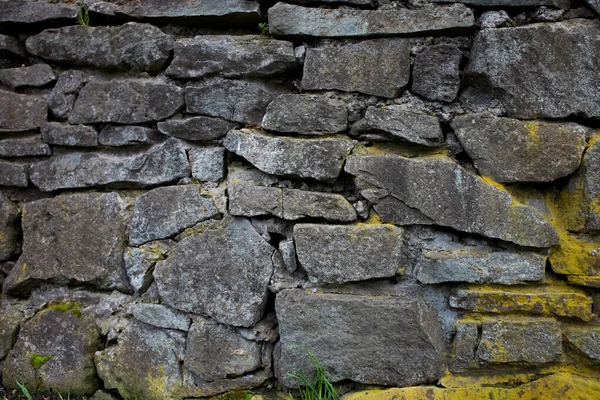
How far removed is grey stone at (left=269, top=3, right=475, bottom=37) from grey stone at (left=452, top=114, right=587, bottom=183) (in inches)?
16.7

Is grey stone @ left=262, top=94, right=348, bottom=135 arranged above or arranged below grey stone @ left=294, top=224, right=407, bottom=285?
above

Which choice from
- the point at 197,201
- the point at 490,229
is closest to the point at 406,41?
the point at 490,229

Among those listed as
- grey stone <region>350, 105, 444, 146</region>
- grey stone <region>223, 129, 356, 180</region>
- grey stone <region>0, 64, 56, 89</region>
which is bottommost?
grey stone <region>223, 129, 356, 180</region>

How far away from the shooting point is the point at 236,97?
2.22m

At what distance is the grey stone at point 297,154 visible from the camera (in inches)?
81.4

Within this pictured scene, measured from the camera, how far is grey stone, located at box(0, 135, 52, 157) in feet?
8.09

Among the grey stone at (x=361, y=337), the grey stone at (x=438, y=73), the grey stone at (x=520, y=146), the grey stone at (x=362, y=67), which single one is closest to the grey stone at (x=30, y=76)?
the grey stone at (x=362, y=67)

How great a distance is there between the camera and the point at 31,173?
2.49 m

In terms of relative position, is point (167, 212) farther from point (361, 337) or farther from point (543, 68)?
point (543, 68)

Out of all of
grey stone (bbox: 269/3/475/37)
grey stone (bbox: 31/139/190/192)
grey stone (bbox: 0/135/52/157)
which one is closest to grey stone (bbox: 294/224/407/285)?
grey stone (bbox: 31/139/190/192)

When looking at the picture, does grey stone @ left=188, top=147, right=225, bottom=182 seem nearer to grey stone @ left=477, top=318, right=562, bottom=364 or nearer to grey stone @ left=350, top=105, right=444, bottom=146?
grey stone @ left=350, top=105, right=444, bottom=146

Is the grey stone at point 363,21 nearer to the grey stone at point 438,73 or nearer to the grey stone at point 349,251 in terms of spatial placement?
the grey stone at point 438,73

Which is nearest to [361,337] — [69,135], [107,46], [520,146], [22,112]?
[520,146]

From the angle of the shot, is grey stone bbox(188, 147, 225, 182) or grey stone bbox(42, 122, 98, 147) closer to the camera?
grey stone bbox(188, 147, 225, 182)
